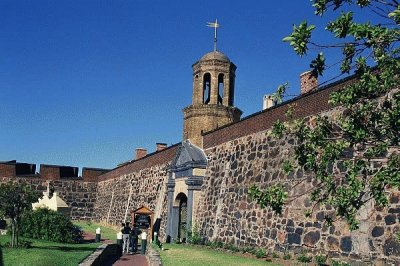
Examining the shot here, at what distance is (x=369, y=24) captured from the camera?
18.2ft

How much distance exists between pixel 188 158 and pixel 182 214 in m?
2.91

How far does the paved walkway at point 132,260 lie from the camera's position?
14870mm

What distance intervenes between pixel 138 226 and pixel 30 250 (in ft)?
25.8

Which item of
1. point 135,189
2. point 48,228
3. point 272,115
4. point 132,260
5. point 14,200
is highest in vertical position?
point 272,115

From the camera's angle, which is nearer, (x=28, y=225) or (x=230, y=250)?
(x=230, y=250)

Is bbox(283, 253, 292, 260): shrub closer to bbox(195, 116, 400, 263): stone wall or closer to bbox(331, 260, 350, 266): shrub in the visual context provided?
bbox(195, 116, 400, 263): stone wall

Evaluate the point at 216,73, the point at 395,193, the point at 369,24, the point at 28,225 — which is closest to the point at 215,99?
the point at 216,73

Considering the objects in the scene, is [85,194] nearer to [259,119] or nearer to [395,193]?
[259,119]

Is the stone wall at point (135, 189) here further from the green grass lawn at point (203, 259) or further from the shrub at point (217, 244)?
the green grass lawn at point (203, 259)

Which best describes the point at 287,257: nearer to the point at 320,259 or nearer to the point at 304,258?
the point at 304,258

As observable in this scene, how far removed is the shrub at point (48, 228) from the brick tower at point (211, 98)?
6.85 meters

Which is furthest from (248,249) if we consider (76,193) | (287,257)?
(76,193)

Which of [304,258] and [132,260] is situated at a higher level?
[304,258]

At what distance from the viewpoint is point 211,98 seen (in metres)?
23.2
